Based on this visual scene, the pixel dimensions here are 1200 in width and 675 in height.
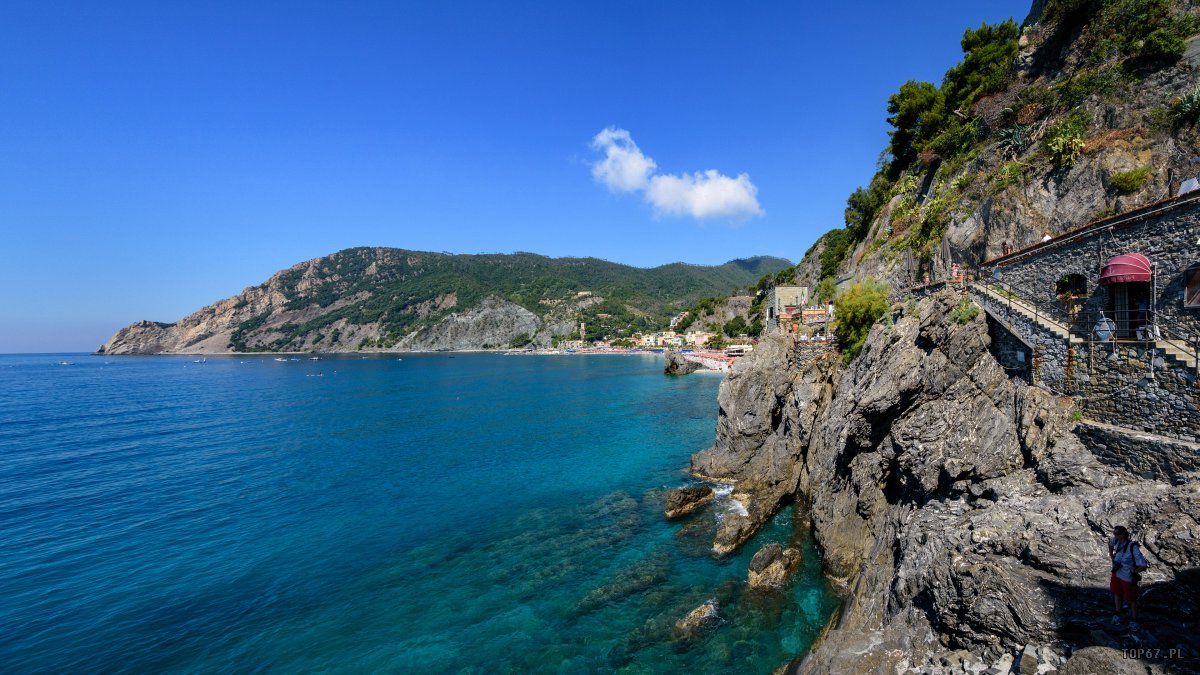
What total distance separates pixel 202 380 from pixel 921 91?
124818 mm

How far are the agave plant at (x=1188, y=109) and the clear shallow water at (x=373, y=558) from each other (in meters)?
23.1

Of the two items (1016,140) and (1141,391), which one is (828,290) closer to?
(1016,140)

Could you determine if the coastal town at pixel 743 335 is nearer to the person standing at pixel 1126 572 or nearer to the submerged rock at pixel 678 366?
the submerged rock at pixel 678 366

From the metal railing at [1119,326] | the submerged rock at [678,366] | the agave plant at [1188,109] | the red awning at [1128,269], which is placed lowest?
the submerged rock at [678,366]

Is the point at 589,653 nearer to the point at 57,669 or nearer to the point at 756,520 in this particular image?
the point at 756,520

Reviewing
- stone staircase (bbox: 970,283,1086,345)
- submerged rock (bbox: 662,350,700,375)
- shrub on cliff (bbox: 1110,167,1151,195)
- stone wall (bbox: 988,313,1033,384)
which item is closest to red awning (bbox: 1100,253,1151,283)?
stone staircase (bbox: 970,283,1086,345)

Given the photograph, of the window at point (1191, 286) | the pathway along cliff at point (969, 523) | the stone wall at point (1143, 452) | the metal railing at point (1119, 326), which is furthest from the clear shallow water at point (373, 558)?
the window at point (1191, 286)

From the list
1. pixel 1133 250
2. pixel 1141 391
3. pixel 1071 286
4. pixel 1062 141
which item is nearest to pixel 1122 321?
pixel 1133 250

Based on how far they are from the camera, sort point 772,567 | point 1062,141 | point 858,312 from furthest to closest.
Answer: point 858,312 → point 1062,141 → point 772,567

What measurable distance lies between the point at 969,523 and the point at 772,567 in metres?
7.31

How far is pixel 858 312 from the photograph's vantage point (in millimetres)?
24391

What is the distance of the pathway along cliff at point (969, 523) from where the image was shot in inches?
332

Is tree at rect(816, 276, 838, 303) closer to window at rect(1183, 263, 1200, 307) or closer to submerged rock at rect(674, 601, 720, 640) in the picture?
window at rect(1183, 263, 1200, 307)

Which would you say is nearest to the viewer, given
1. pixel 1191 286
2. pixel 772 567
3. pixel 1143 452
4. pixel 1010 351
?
pixel 1143 452
